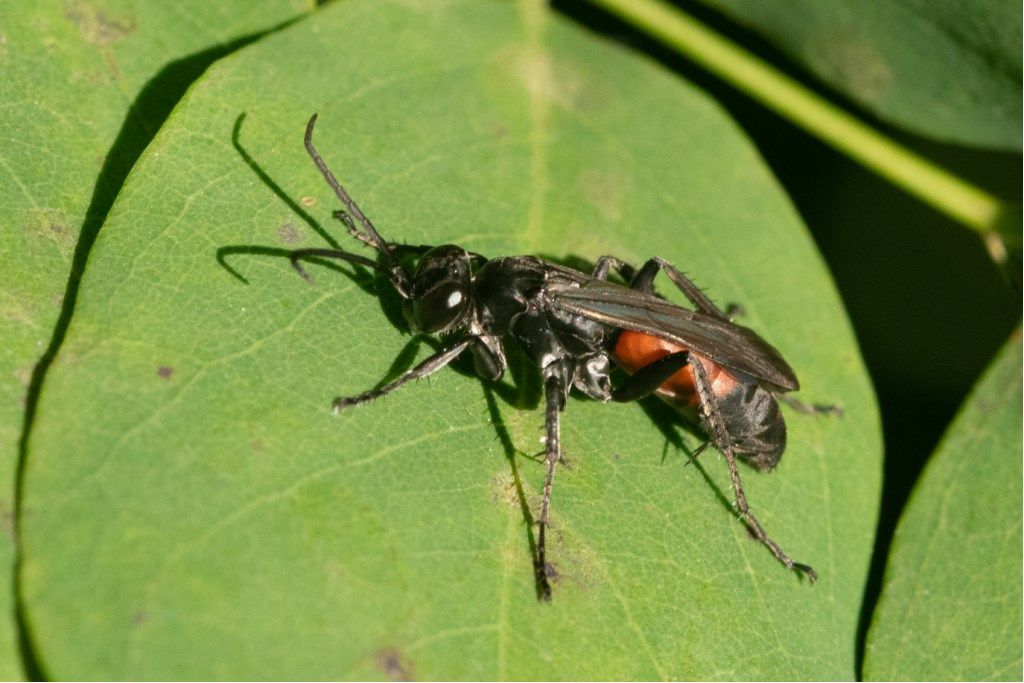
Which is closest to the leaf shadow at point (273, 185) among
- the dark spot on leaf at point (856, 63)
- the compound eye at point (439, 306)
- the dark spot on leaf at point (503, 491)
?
the compound eye at point (439, 306)

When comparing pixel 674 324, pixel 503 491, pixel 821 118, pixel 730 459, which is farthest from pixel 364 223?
pixel 821 118

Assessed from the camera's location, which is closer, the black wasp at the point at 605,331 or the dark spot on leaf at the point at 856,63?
the black wasp at the point at 605,331

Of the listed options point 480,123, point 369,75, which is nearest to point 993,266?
point 480,123

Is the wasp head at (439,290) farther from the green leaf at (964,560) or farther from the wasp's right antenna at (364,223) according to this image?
the green leaf at (964,560)

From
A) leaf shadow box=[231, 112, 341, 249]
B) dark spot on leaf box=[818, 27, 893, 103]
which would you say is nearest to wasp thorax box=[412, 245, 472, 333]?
leaf shadow box=[231, 112, 341, 249]

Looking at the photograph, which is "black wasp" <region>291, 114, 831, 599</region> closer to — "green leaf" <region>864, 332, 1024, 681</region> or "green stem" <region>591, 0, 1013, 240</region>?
"green leaf" <region>864, 332, 1024, 681</region>

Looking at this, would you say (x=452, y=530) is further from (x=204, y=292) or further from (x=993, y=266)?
(x=993, y=266)
